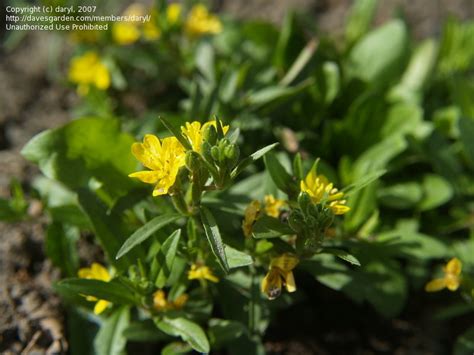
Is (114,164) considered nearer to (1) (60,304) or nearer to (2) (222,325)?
(1) (60,304)

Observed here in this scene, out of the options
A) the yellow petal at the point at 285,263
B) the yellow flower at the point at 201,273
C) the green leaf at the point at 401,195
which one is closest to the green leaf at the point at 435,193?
the green leaf at the point at 401,195

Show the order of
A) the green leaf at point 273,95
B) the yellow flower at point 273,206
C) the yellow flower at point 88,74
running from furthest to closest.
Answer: the yellow flower at point 88,74, the green leaf at point 273,95, the yellow flower at point 273,206

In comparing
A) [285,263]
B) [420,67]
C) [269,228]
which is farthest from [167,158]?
[420,67]

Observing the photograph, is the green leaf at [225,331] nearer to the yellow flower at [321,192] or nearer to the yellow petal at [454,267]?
the yellow flower at [321,192]

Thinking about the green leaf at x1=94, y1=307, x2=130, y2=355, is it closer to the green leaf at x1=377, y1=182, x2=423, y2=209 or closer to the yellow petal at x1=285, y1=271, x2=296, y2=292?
the yellow petal at x1=285, y1=271, x2=296, y2=292

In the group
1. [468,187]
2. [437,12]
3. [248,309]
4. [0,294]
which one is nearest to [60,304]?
[0,294]

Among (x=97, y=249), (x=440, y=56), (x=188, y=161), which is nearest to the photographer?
(x=188, y=161)

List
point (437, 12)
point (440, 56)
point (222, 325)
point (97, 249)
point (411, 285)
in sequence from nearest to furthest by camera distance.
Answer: point (222, 325) → point (97, 249) → point (411, 285) → point (440, 56) → point (437, 12)

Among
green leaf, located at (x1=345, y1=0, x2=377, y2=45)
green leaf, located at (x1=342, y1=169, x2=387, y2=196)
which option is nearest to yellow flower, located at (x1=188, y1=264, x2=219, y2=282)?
green leaf, located at (x1=342, y1=169, x2=387, y2=196)
